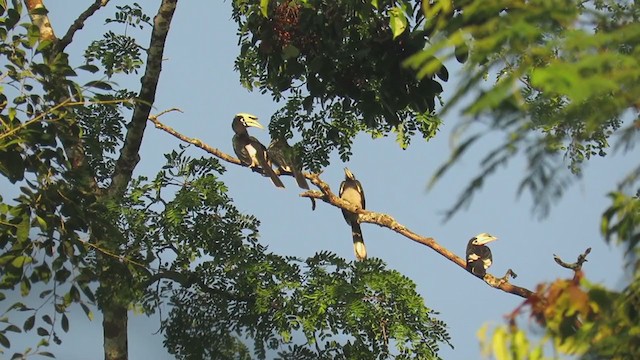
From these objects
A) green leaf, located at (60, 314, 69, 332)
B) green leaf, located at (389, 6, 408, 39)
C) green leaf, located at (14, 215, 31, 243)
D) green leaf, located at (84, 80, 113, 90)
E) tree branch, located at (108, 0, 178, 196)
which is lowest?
green leaf, located at (60, 314, 69, 332)

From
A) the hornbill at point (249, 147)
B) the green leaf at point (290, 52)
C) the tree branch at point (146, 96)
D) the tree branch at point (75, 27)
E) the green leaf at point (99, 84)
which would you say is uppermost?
the hornbill at point (249, 147)

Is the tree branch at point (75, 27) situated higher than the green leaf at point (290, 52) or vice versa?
the tree branch at point (75, 27)

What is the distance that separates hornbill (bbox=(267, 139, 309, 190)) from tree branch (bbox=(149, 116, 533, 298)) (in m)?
0.12

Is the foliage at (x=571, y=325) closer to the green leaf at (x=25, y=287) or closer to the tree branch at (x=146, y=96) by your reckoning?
the green leaf at (x=25, y=287)

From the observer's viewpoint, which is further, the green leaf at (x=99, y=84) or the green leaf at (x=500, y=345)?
the green leaf at (x=99, y=84)

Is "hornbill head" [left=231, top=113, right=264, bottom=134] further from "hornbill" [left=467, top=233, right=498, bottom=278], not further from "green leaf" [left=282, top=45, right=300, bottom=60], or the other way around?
"green leaf" [left=282, top=45, right=300, bottom=60]

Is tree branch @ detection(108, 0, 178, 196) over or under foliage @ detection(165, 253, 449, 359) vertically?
over

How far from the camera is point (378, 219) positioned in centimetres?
590

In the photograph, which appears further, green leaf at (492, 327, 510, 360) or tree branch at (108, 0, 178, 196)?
tree branch at (108, 0, 178, 196)

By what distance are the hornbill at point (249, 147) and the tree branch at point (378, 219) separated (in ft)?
2.02

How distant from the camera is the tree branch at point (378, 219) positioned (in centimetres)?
568

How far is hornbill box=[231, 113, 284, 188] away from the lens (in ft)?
22.0

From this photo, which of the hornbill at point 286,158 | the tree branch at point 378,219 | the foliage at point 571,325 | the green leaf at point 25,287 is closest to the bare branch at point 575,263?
the tree branch at point 378,219

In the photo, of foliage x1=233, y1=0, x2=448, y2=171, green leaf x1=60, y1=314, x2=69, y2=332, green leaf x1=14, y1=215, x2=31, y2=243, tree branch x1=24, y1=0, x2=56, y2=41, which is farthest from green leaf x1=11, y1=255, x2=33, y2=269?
tree branch x1=24, y1=0, x2=56, y2=41
